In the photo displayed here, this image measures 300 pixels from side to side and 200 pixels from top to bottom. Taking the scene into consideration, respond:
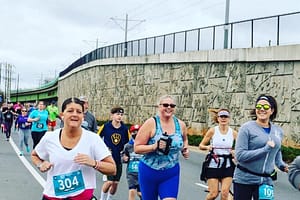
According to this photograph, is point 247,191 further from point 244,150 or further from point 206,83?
point 206,83

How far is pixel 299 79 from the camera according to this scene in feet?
72.3

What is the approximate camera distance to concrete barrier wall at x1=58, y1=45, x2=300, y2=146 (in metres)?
22.7

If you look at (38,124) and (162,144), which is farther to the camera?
(38,124)

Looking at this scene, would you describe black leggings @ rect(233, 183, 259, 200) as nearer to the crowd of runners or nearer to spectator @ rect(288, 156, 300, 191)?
the crowd of runners

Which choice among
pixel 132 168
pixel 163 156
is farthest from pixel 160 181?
pixel 132 168

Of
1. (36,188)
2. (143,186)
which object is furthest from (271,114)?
(36,188)

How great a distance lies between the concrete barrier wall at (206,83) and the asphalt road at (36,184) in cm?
689

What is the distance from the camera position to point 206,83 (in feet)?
98.6

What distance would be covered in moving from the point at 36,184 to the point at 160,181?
572cm

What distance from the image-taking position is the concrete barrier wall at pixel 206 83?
74.4 feet

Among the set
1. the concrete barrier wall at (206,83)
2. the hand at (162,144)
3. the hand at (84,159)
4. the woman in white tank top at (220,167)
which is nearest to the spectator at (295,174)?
the hand at (84,159)

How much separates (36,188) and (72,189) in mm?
6546

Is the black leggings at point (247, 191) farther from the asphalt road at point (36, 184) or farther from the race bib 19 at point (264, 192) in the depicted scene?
the asphalt road at point (36, 184)

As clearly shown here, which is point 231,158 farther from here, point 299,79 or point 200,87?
point 200,87
